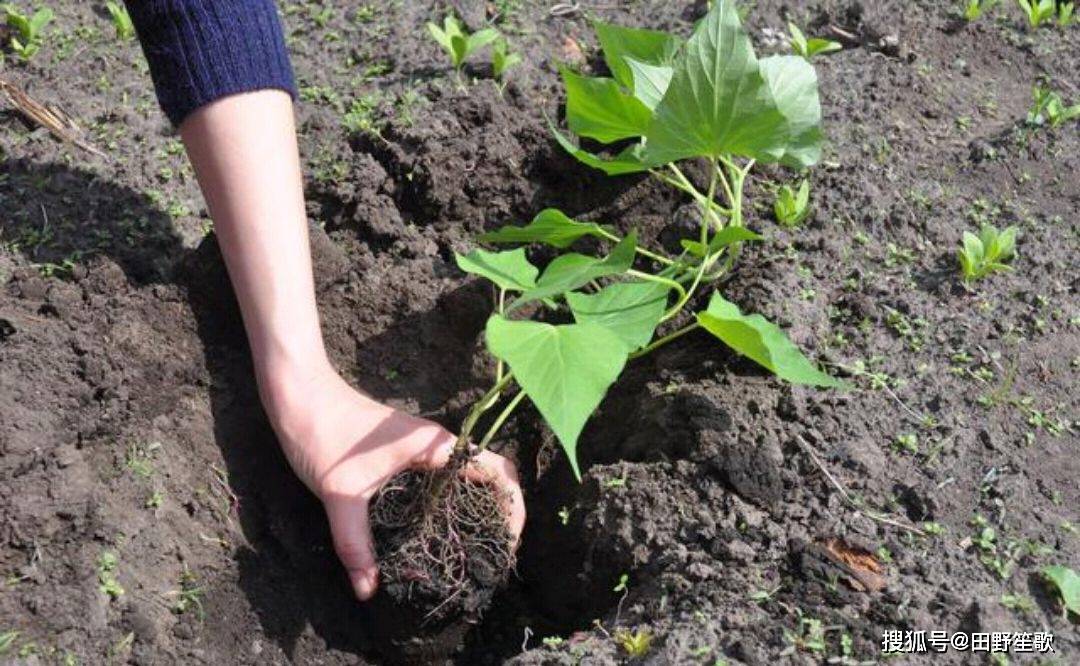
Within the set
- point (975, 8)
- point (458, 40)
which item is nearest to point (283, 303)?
point (458, 40)

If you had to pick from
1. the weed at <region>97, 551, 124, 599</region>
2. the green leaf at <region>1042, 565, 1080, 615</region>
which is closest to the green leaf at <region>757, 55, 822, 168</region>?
the green leaf at <region>1042, 565, 1080, 615</region>

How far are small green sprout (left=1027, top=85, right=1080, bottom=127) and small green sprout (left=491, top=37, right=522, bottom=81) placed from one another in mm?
1028

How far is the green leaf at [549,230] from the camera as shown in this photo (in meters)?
1.74

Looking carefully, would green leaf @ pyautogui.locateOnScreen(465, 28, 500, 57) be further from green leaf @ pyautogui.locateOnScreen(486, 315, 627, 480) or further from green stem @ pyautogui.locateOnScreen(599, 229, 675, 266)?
green leaf @ pyautogui.locateOnScreen(486, 315, 627, 480)

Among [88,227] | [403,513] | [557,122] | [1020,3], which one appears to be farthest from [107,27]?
[1020,3]

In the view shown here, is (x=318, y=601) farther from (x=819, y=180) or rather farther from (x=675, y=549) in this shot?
(x=819, y=180)

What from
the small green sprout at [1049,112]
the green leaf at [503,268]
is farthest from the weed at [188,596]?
the small green sprout at [1049,112]

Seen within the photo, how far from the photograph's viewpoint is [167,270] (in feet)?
6.35

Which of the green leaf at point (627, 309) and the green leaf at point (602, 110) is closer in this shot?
the green leaf at point (627, 309)

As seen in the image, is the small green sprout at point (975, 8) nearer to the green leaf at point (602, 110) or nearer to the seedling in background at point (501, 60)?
the seedling in background at point (501, 60)

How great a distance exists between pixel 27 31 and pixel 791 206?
5.32 ft

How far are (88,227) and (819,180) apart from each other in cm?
129

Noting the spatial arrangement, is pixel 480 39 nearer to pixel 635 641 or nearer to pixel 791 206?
pixel 791 206

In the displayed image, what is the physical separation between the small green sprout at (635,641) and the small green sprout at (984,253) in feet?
2.85
